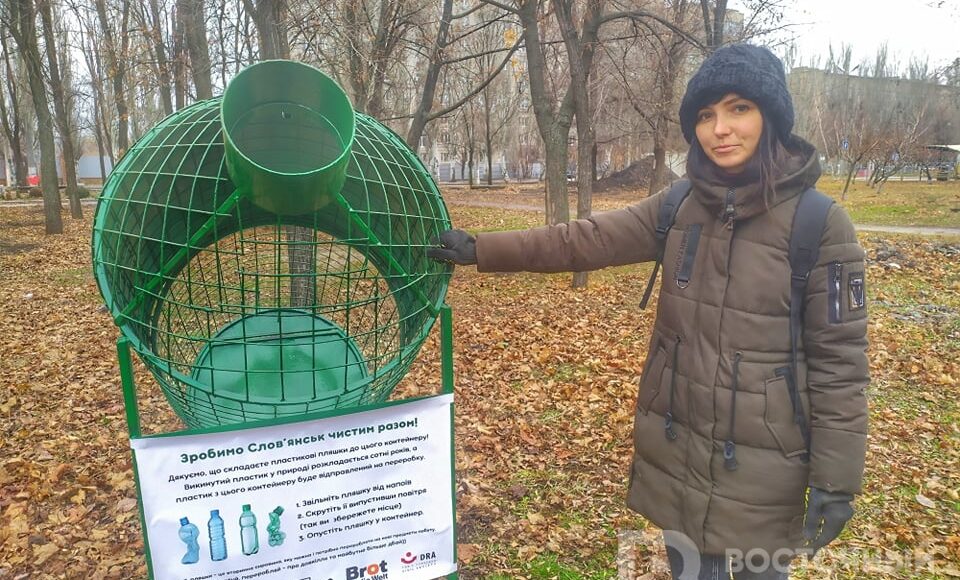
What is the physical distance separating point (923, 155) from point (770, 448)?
128 ft

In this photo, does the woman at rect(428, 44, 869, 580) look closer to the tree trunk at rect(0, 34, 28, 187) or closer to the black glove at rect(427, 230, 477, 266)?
the black glove at rect(427, 230, 477, 266)

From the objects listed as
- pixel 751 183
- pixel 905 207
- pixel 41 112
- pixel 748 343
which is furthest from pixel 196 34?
pixel 905 207

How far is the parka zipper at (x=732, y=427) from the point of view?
1748 millimetres

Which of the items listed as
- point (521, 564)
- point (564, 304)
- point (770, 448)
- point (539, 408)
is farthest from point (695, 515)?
point (564, 304)

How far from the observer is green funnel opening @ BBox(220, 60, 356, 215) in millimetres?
1441

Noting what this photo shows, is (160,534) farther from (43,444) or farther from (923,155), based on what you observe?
(923,155)

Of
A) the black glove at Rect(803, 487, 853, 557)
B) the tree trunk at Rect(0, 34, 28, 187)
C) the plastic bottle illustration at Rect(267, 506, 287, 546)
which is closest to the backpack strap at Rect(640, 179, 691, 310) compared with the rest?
the black glove at Rect(803, 487, 853, 557)

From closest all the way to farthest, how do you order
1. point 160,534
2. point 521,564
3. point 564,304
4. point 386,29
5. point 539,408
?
1. point 160,534
2. point 521,564
3. point 539,408
4. point 564,304
5. point 386,29

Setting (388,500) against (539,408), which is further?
(539,408)

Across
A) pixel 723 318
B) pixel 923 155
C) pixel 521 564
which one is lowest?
pixel 521 564

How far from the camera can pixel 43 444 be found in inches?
165

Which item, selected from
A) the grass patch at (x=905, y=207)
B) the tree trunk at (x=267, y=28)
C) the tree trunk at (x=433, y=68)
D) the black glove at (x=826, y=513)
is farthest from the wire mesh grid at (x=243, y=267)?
the grass patch at (x=905, y=207)

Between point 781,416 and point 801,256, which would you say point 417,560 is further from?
point 801,256

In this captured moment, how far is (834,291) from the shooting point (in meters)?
1.65
